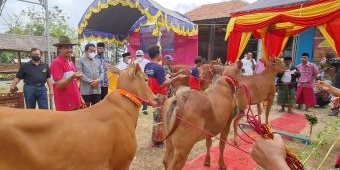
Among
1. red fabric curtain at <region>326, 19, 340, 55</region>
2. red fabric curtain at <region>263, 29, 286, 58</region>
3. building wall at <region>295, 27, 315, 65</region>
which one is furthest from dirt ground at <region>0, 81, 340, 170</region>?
building wall at <region>295, 27, 315, 65</region>

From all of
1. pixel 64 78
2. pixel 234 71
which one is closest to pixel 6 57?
pixel 64 78

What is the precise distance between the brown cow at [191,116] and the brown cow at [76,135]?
85 cm

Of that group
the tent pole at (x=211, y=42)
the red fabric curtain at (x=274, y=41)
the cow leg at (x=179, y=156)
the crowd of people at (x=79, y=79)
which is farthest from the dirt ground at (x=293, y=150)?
the tent pole at (x=211, y=42)

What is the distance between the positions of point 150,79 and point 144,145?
150cm

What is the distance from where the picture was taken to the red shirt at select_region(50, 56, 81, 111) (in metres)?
4.61

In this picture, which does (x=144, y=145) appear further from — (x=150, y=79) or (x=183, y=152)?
(x=183, y=152)

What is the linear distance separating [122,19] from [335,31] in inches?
386

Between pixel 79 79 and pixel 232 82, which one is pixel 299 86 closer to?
pixel 232 82

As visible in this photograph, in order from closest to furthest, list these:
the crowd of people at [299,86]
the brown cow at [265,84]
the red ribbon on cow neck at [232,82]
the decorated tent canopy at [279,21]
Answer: the red ribbon on cow neck at [232,82]
the decorated tent canopy at [279,21]
the brown cow at [265,84]
the crowd of people at [299,86]

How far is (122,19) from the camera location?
46.9 ft

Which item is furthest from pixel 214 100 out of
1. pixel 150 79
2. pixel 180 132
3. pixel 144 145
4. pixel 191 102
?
pixel 144 145

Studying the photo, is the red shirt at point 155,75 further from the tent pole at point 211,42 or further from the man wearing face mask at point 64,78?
the tent pole at point 211,42

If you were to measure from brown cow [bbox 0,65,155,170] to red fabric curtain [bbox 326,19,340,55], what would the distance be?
231 inches

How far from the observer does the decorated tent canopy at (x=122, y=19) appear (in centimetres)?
1027
